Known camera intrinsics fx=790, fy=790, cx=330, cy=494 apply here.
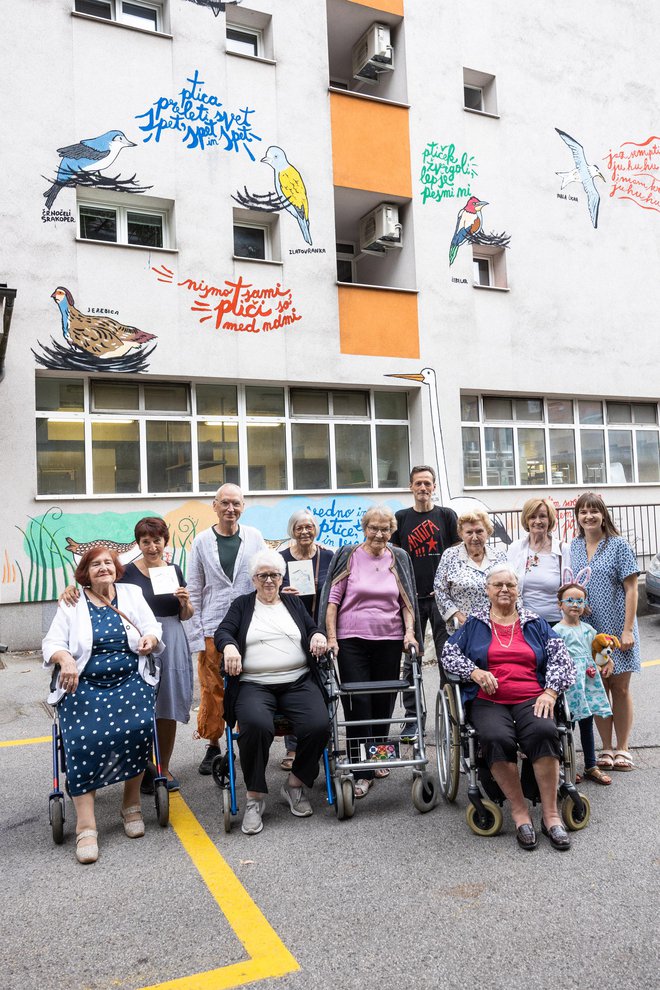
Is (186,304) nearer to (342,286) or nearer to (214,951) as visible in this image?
(342,286)

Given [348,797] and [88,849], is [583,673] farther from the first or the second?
[88,849]

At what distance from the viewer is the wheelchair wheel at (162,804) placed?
4.26 meters

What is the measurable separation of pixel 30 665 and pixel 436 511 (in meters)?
5.69

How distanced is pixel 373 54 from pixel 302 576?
37.8 feet

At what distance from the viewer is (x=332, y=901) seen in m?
3.34

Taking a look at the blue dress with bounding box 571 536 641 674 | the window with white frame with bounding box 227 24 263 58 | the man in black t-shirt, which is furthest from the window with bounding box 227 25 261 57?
the blue dress with bounding box 571 536 641 674

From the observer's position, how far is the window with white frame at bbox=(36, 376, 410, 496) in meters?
10.8

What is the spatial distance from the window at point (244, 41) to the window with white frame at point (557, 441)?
6.58 m

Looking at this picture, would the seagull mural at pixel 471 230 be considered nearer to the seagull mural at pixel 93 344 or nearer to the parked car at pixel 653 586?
the seagull mural at pixel 93 344

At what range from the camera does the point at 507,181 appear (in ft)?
47.0

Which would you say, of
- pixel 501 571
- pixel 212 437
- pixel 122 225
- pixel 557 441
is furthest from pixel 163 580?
pixel 557 441

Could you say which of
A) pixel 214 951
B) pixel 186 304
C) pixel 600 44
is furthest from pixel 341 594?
pixel 600 44

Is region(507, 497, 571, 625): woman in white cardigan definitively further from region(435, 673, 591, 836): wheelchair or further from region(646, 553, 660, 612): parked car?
region(646, 553, 660, 612): parked car

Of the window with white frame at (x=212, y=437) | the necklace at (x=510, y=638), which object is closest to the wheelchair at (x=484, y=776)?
the necklace at (x=510, y=638)
